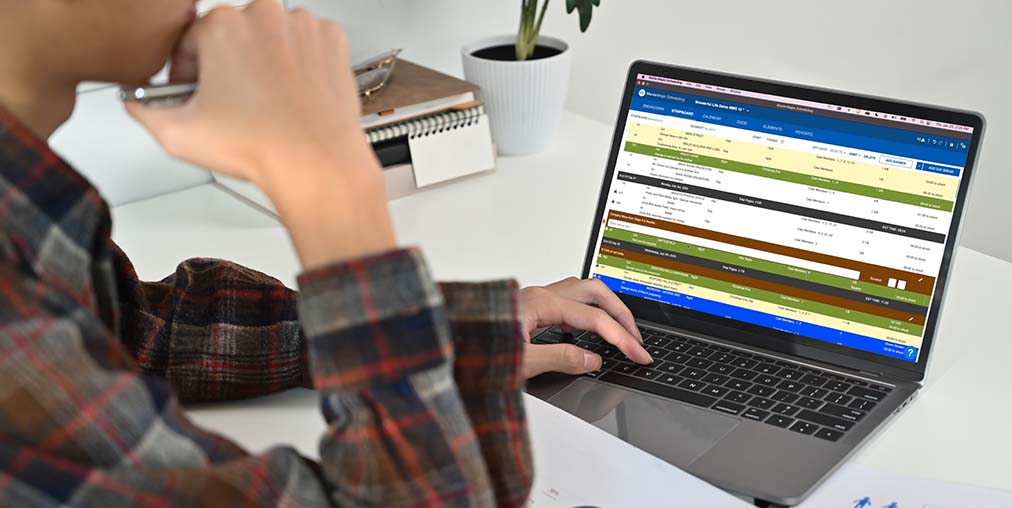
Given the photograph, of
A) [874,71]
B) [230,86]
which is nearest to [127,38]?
[230,86]

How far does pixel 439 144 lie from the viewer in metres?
1.48

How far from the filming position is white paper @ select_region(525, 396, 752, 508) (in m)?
0.72

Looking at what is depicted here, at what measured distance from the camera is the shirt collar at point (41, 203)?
53 centimetres

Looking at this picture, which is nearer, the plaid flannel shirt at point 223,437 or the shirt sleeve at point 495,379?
the plaid flannel shirt at point 223,437

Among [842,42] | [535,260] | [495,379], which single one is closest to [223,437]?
[495,379]

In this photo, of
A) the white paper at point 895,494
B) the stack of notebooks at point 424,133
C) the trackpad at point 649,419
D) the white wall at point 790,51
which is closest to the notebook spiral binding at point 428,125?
the stack of notebooks at point 424,133

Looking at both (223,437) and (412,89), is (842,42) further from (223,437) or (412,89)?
(223,437)

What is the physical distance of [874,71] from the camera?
186 cm

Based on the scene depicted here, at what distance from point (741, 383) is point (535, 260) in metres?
0.40

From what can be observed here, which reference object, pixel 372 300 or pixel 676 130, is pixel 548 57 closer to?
pixel 676 130

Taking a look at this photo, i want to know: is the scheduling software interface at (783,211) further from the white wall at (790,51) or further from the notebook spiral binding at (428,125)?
the white wall at (790,51)

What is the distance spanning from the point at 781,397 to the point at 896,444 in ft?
0.34

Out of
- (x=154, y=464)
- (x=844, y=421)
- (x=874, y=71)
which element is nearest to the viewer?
(x=154, y=464)

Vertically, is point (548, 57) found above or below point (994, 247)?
above
